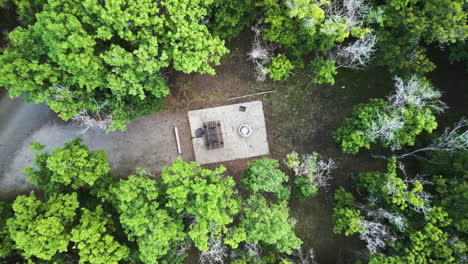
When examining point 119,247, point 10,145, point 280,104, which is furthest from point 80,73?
point 280,104

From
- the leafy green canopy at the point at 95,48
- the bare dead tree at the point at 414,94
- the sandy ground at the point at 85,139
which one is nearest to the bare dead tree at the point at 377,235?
the bare dead tree at the point at 414,94

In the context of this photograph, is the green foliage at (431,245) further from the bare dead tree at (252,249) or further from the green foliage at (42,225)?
the green foliage at (42,225)

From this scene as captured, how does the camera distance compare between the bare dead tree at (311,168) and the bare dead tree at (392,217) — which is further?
the bare dead tree at (311,168)

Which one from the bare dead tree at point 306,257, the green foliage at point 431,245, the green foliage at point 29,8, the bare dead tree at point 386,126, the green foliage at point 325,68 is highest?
the green foliage at point 29,8

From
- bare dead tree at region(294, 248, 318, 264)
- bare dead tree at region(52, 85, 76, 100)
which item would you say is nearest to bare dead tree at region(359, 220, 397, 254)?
bare dead tree at region(294, 248, 318, 264)

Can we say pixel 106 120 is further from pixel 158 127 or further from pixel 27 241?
pixel 27 241

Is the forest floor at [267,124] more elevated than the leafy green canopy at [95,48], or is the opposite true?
the leafy green canopy at [95,48]
